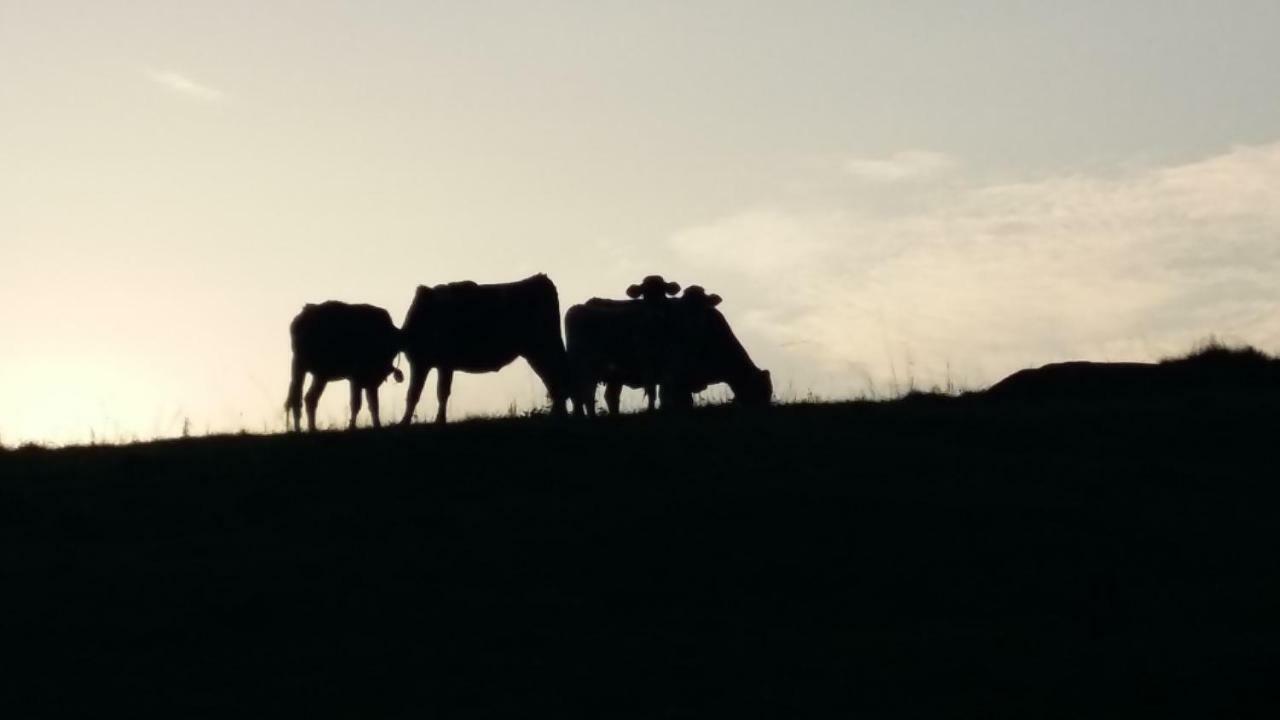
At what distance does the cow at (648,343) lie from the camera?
26953mm

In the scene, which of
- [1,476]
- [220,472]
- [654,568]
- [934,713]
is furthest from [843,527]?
[1,476]

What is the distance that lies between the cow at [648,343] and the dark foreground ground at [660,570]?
6.82m

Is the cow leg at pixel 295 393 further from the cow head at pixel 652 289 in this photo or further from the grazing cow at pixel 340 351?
the cow head at pixel 652 289

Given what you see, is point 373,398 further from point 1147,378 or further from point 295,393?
point 1147,378

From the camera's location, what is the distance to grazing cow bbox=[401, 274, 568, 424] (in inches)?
967

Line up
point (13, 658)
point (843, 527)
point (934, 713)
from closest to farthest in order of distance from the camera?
point (934, 713) → point (13, 658) → point (843, 527)

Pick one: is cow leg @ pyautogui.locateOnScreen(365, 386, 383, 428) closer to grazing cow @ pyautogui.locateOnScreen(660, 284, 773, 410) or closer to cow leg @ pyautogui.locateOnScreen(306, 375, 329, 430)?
cow leg @ pyautogui.locateOnScreen(306, 375, 329, 430)

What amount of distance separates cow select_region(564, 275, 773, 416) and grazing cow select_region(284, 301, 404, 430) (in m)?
2.82

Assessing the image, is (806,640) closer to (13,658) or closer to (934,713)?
(934,713)

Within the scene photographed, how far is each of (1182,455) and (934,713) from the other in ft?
26.2

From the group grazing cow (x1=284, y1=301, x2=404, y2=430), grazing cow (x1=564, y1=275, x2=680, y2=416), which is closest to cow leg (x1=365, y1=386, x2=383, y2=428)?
grazing cow (x1=284, y1=301, x2=404, y2=430)

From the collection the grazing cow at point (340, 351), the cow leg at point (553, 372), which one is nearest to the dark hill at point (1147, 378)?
the cow leg at point (553, 372)

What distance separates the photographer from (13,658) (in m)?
12.9

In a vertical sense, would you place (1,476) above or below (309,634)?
above
